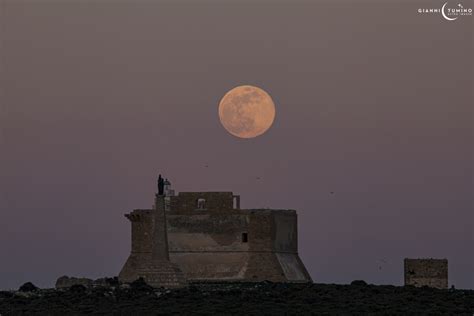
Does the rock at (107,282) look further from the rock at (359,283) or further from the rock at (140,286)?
the rock at (359,283)

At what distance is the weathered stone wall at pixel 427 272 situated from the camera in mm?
73062

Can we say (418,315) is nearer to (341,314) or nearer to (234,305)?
(341,314)

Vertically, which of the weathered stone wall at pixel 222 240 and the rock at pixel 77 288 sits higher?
the weathered stone wall at pixel 222 240

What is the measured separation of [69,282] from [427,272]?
14.4 meters

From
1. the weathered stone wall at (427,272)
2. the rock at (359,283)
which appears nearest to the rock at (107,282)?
the rock at (359,283)

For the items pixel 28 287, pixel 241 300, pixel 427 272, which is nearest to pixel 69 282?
pixel 28 287

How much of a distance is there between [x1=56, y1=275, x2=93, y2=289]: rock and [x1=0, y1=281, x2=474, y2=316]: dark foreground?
2.25 m

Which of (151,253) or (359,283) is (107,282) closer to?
(151,253)

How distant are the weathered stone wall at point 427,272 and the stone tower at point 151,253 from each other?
9.17 meters

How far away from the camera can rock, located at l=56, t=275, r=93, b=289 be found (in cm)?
7420

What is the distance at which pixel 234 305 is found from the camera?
6538cm

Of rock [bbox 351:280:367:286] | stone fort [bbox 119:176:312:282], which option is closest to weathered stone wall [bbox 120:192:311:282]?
stone fort [bbox 119:176:312:282]

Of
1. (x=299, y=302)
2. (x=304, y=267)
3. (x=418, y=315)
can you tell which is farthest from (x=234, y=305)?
(x=304, y=267)

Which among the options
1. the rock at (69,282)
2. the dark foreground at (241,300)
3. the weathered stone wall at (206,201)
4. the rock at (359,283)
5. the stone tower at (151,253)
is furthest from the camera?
the rock at (359,283)
